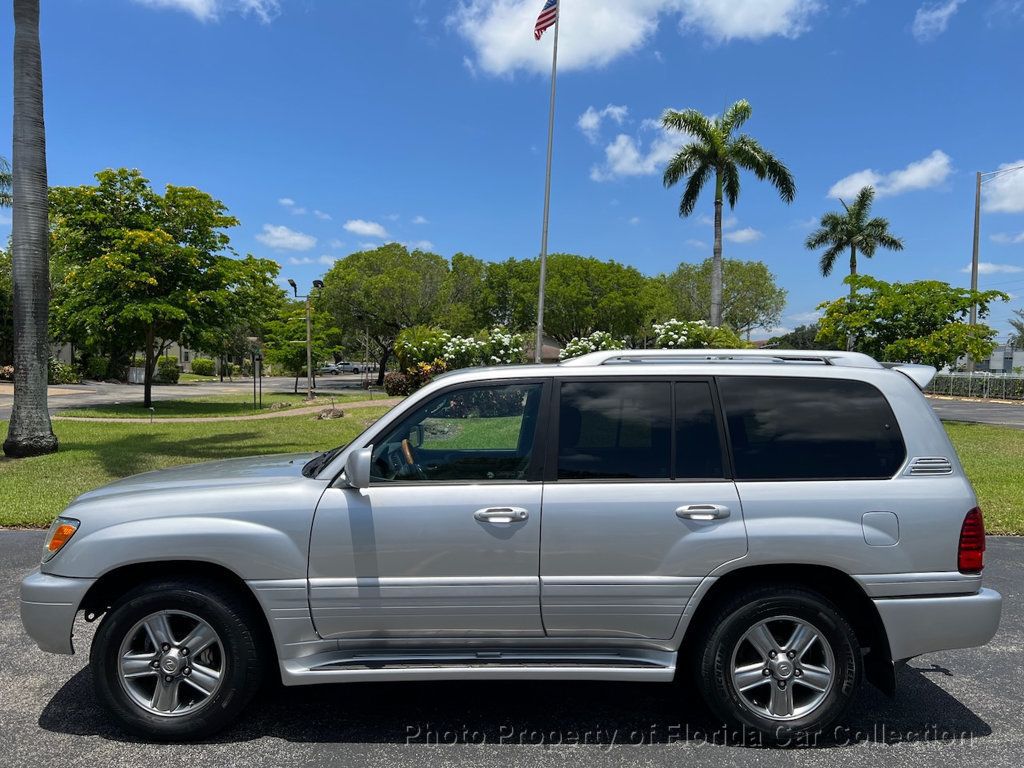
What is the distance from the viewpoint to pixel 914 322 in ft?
71.4

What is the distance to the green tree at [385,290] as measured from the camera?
1818 inches

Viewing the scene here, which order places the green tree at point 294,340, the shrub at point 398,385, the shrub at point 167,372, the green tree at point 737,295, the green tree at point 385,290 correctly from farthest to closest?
the green tree at point 737,295 → the shrub at point 167,372 → the green tree at point 385,290 → the green tree at point 294,340 → the shrub at point 398,385

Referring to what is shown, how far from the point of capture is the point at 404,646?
325cm

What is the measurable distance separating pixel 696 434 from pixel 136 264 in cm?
2360

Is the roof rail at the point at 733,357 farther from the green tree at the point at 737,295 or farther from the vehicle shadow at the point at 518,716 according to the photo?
the green tree at the point at 737,295

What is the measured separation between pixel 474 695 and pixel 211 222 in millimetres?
24414

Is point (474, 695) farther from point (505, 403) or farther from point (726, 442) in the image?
point (726, 442)

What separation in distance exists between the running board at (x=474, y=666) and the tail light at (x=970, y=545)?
1.41 meters

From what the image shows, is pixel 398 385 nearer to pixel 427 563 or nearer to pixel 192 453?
pixel 192 453

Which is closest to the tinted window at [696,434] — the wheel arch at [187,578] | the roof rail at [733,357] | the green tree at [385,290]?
the roof rail at [733,357]

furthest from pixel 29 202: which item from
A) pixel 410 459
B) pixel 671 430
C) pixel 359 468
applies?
pixel 671 430

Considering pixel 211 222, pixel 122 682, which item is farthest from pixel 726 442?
pixel 211 222

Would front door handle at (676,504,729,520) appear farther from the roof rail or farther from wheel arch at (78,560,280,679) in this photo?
wheel arch at (78,560,280,679)

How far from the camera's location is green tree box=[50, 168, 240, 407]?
2222cm
